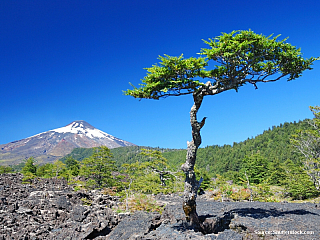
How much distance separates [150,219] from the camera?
9305 mm

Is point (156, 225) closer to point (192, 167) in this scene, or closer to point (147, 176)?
point (192, 167)

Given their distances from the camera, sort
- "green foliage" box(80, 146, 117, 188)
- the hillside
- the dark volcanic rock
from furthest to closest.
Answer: the hillside, "green foliage" box(80, 146, 117, 188), the dark volcanic rock

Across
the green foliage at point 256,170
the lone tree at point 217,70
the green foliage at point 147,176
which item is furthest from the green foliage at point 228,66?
the green foliage at point 256,170

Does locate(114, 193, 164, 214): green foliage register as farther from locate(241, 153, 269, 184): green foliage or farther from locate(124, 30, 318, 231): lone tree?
locate(241, 153, 269, 184): green foliage

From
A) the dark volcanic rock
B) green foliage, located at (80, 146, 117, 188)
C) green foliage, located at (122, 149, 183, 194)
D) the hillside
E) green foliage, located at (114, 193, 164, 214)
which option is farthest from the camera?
the hillside

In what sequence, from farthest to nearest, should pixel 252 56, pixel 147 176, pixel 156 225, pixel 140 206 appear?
pixel 147 176, pixel 140 206, pixel 156 225, pixel 252 56

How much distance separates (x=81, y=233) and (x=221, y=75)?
28.5 ft

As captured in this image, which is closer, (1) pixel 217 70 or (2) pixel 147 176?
(1) pixel 217 70

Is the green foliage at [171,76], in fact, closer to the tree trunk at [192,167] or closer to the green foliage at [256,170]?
the tree trunk at [192,167]

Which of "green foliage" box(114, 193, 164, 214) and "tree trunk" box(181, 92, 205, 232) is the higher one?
"tree trunk" box(181, 92, 205, 232)

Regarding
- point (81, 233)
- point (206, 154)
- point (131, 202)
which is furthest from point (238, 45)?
point (206, 154)

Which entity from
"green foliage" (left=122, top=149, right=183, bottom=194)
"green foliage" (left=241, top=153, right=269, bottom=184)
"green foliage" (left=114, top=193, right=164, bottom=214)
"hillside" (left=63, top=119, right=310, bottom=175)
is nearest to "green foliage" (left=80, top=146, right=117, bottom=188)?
"green foliage" (left=122, top=149, right=183, bottom=194)

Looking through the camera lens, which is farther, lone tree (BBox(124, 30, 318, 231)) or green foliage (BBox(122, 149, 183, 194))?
green foliage (BBox(122, 149, 183, 194))

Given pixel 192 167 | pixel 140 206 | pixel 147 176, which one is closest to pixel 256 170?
pixel 147 176
